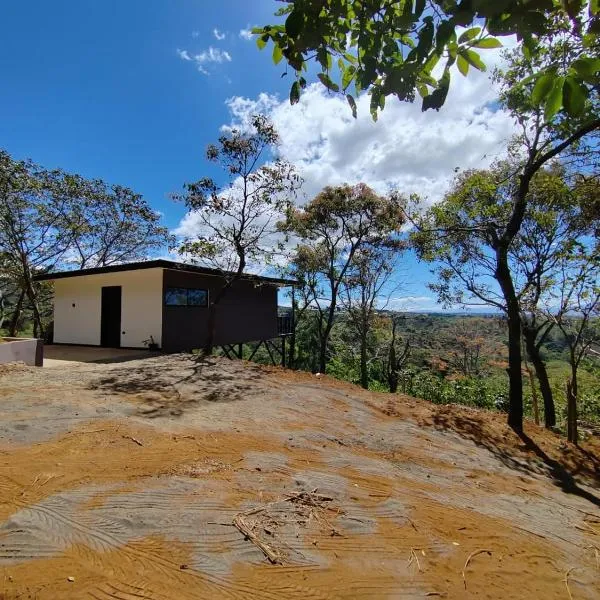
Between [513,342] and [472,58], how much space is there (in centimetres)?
644

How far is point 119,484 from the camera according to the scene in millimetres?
2982

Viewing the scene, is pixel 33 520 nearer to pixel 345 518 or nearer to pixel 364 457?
pixel 345 518

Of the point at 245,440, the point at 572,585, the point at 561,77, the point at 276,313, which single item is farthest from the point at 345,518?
the point at 276,313

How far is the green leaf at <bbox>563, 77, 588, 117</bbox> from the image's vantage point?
3.87ft

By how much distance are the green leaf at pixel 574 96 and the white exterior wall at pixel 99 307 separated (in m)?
11.3

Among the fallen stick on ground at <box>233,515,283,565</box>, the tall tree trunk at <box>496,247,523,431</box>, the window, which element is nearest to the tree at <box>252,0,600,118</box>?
the fallen stick on ground at <box>233,515,283,565</box>

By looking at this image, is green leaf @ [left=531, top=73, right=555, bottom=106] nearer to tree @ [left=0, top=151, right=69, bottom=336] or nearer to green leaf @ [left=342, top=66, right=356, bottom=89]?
green leaf @ [left=342, top=66, right=356, bottom=89]

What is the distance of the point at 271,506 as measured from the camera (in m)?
2.80

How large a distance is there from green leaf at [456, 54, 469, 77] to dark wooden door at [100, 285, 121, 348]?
1253 cm

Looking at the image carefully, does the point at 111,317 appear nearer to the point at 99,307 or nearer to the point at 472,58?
the point at 99,307

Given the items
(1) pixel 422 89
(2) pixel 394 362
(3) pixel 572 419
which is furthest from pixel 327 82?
(2) pixel 394 362

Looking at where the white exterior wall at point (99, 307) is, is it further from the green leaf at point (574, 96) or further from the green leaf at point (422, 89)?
the green leaf at point (574, 96)

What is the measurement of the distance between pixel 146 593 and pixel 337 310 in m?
17.3

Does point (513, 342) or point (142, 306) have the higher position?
point (142, 306)
